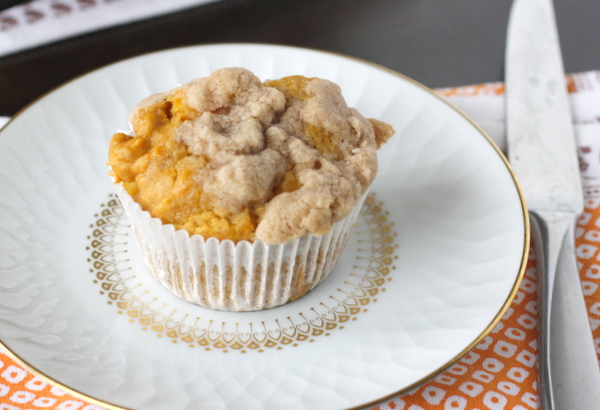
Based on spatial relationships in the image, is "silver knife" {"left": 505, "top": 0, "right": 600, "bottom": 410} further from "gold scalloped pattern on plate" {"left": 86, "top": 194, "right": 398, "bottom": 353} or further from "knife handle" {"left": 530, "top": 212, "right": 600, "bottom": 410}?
"gold scalloped pattern on plate" {"left": 86, "top": 194, "right": 398, "bottom": 353}

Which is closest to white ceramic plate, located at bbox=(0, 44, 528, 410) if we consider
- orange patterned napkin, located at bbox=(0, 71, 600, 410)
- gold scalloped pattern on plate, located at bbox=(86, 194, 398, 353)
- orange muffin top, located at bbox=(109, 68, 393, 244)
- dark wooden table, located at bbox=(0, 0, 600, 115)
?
gold scalloped pattern on plate, located at bbox=(86, 194, 398, 353)

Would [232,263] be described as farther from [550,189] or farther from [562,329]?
[550,189]

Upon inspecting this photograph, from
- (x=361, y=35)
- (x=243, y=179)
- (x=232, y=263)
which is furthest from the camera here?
(x=361, y=35)

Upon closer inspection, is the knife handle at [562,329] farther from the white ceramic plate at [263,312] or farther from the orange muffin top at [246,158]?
the orange muffin top at [246,158]

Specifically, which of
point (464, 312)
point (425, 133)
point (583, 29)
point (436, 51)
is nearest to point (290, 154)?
point (464, 312)

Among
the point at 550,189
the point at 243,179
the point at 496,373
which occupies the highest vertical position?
the point at 550,189

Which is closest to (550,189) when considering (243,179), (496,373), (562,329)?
(562,329)
